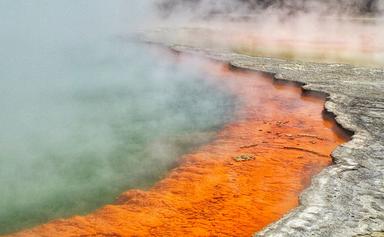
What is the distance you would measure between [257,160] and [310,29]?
9.94m

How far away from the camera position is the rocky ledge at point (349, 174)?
2893mm

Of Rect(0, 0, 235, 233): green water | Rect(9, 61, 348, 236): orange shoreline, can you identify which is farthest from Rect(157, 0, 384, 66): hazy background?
Rect(9, 61, 348, 236): orange shoreline

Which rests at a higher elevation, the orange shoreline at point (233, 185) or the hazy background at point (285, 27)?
the hazy background at point (285, 27)

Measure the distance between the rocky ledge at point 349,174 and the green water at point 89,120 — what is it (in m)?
1.26

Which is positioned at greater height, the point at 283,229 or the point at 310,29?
the point at 310,29

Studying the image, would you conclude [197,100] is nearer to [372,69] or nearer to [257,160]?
[257,160]

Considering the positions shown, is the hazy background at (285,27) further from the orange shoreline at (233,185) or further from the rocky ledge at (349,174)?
the orange shoreline at (233,185)

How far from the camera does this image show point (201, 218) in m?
3.24

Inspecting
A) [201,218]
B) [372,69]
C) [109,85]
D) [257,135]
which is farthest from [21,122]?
[372,69]

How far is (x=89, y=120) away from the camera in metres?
5.51

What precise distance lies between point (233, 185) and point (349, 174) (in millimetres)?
850

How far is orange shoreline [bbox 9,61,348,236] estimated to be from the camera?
316cm

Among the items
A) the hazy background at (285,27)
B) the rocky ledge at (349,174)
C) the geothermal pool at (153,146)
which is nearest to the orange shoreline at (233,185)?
the geothermal pool at (153,146)

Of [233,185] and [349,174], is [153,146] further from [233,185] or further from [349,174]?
[349,174]
